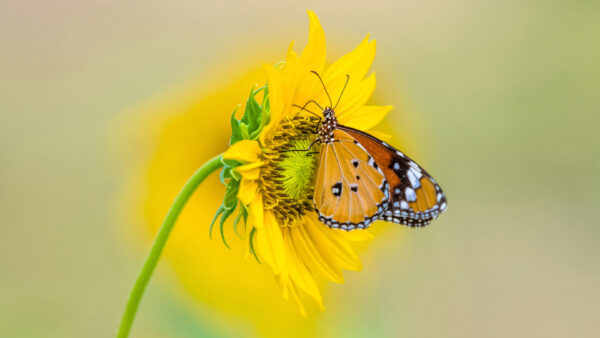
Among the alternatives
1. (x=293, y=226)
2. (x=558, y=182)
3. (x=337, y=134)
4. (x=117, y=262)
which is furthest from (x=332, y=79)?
(x=558, y=182)

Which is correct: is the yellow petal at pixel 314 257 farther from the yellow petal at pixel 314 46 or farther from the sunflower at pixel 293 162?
the yellow petal at pixel 314 46

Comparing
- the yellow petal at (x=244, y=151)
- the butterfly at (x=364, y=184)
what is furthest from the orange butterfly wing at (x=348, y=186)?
the yellow petal at (x=244, y=151)

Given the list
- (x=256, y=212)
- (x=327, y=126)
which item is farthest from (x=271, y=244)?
(x=327, y=126)

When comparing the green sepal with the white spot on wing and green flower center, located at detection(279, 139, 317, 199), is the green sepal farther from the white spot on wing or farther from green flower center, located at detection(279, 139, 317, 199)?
the white spot on wing

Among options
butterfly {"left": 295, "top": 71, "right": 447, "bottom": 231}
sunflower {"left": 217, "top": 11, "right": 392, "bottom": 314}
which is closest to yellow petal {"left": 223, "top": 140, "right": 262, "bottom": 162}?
sunflower {"left": 217, "top": 11, "right": 392, "bottom": 314}

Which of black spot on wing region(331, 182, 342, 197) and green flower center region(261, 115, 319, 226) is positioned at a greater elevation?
green flower center region(261, 115, 319, 226)

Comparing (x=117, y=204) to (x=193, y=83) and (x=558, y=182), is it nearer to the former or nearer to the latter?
(x=193, y=83)

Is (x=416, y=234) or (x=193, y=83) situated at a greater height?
(x=193, y=83)
